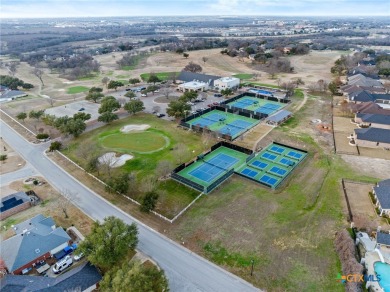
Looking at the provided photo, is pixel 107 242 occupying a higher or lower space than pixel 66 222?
Answer: higher

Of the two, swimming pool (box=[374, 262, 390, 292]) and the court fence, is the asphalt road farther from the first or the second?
swimming pool (box=[374, 262, 390, 292])

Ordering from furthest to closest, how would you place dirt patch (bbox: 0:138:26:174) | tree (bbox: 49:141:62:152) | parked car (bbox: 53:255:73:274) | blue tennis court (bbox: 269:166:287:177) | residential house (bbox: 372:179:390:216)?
tree (bbox: 49:141:62:152)
dirt patch (bbox: 0:138:26:174)
blue tennis court (bbox: 269:166:287:177)
residential house (bbox: 372:179:390:216)
parked car (bbox: 53:255:73:274)

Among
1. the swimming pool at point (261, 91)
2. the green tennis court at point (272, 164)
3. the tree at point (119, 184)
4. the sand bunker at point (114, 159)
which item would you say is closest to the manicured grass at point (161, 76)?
the swimming pool at point (261, 91)

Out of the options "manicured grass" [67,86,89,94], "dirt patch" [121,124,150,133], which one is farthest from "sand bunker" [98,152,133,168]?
"manicured grass" [67,86,89,94]

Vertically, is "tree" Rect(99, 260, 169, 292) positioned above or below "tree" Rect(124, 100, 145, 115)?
Result: above

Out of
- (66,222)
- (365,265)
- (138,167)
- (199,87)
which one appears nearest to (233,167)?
(138,167)

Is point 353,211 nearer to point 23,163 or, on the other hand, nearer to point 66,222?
point 66,222

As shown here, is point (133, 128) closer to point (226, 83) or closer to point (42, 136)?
point (42, 136)
